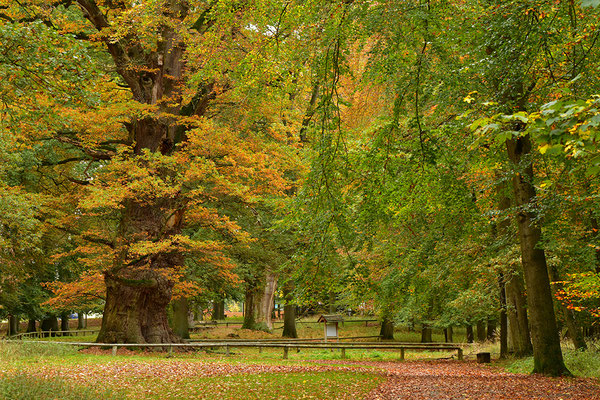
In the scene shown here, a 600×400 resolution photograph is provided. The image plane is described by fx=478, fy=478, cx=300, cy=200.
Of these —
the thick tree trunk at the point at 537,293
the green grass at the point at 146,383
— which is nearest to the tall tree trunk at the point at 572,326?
the thick tree trunk at the point at 537,293

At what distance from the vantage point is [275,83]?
29.0 ft

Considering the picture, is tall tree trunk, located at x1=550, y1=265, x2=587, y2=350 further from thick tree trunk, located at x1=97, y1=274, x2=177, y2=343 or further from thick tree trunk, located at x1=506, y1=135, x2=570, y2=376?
thick tree trunk, located at x1=97, y1=274, x2=177, y2=343

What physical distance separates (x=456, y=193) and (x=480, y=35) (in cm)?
473

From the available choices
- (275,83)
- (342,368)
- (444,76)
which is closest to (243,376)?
(342,368)

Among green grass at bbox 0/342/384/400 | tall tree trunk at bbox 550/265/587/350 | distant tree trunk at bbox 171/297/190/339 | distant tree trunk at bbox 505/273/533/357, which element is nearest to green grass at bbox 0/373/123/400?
green grass at bbox 0/342/384/400

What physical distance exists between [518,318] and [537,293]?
514 centimetres

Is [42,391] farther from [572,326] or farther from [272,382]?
[572,326]

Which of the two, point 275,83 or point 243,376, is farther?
point 243,376

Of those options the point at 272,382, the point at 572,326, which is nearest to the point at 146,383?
the point at 272,382

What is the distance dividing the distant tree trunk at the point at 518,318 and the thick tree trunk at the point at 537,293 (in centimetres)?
403

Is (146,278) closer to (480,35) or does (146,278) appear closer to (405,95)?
(405,95)

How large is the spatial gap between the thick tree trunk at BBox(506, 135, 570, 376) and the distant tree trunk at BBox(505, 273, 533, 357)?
159 inches

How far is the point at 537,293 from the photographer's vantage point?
11.0 metres

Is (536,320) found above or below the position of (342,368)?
above
